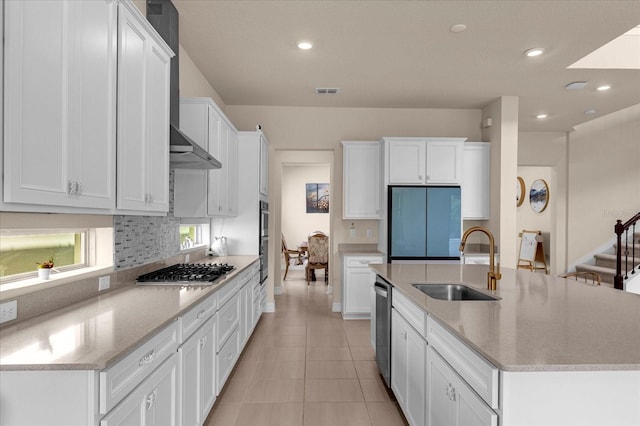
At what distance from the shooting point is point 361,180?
5.32 metres

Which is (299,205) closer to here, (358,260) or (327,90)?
(358,260)

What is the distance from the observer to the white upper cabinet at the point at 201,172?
3363mm

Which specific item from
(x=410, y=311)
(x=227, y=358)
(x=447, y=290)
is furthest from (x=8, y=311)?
(x=447, y=290)

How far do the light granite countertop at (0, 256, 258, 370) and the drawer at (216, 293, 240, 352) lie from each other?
517 millimetres

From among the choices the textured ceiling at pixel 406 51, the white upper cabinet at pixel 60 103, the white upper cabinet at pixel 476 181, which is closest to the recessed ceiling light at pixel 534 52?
the textured ceiling at pixel 406 51

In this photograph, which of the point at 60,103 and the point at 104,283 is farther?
the point at 104,283

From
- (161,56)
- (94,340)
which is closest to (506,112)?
(161,56)

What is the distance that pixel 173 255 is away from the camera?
347cm

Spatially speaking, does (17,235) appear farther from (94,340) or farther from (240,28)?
(240,28)

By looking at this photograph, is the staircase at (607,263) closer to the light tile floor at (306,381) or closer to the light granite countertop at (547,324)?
the light tile floor at (306,381)

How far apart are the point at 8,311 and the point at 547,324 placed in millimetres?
2203

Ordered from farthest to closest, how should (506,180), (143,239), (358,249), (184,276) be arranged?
(358,249) → (506,180) → (143,239) → (184,276)

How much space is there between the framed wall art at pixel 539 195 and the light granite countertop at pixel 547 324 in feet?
21.9

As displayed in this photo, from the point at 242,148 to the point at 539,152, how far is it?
5440mm
